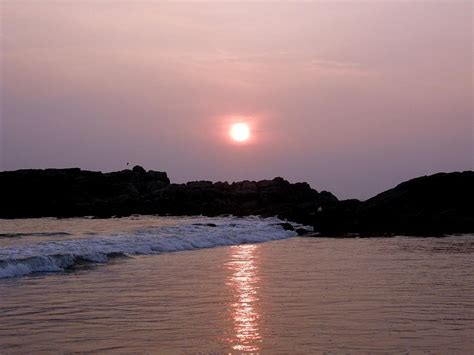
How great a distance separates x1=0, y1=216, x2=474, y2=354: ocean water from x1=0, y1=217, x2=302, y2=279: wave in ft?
0.29

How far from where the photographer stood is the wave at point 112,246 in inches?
759

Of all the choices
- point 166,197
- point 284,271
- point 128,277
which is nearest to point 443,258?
point 284,271

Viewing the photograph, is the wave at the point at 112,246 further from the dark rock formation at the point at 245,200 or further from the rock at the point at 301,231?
the dark rock formation at the point at 245,200

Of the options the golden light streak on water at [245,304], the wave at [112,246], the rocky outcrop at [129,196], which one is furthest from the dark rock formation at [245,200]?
the golden light streak on water at [245,304]

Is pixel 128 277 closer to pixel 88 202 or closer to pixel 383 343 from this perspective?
pixel 383 343

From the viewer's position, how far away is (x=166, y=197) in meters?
77.6

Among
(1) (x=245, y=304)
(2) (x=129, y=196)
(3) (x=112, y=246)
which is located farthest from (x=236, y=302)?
(2) (x=129, y=196)

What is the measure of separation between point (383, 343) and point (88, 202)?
72.3 m

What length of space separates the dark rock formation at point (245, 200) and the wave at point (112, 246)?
255 inches

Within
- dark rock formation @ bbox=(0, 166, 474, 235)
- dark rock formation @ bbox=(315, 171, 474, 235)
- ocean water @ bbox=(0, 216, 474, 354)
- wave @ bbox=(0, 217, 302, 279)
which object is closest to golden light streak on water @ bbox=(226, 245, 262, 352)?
ocean water @ bbox=(0, 216, 474, 354)

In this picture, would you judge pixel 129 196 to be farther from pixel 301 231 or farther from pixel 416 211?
pixel 416 211

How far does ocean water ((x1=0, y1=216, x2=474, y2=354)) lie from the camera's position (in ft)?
30.6

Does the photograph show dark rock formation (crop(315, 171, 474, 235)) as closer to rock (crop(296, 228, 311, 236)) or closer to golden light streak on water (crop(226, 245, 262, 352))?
rock (crop(296, 228, 311, 236))

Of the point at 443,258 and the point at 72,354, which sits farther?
the point at 443,258
